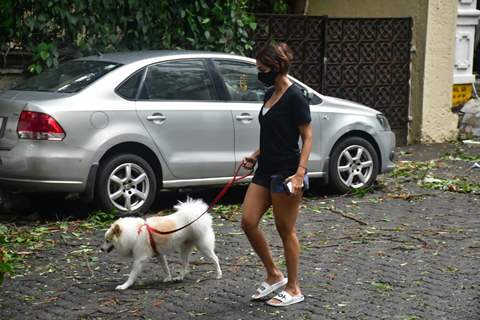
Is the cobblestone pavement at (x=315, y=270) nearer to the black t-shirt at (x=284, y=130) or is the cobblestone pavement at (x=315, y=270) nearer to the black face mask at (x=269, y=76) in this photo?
the black t-shirt at (x=284, y=130)

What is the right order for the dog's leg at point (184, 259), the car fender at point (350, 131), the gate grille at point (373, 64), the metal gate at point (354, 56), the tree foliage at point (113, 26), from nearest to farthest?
the dog's leg at point (184, 259) → the car fender at point (350, 131) → the tree foliage at point (113, 26) → the metal gate at point (354, 56) → the gate grille at point (373, 64)

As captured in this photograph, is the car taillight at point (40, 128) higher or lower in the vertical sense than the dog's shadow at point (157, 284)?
higher

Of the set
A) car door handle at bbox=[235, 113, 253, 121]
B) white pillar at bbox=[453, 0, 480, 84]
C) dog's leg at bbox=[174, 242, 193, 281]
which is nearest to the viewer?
dog's leg at bbox=[174, 242, 193, 281]

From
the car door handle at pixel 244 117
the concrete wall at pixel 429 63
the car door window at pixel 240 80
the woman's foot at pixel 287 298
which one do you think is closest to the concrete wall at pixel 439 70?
the concrete wall at pixel 429 63

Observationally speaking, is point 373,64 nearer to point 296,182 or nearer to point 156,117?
point 156,117

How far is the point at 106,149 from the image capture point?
962 cm

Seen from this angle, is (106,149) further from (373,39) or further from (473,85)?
(473,85)

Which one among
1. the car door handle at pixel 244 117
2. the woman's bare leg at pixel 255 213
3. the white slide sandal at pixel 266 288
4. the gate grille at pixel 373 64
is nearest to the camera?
the woman's bare leg at pixel 255 213

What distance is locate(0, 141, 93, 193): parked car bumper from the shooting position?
367 inches

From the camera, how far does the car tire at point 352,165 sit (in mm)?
11211

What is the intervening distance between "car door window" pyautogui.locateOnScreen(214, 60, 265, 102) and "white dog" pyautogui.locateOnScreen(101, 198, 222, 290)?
11.2 ft

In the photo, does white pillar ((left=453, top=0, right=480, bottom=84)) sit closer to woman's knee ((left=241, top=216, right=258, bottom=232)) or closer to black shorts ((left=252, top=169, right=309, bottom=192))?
black shorts ((left=252, top=169, right=309, bottom=192))

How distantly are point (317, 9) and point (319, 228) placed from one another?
8.35 m

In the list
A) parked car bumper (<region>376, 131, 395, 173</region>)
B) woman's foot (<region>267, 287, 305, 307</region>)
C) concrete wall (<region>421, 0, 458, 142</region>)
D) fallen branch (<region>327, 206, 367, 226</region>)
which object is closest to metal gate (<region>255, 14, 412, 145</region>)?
concrete wall (<region>421, 0, 458, 142</region>)
